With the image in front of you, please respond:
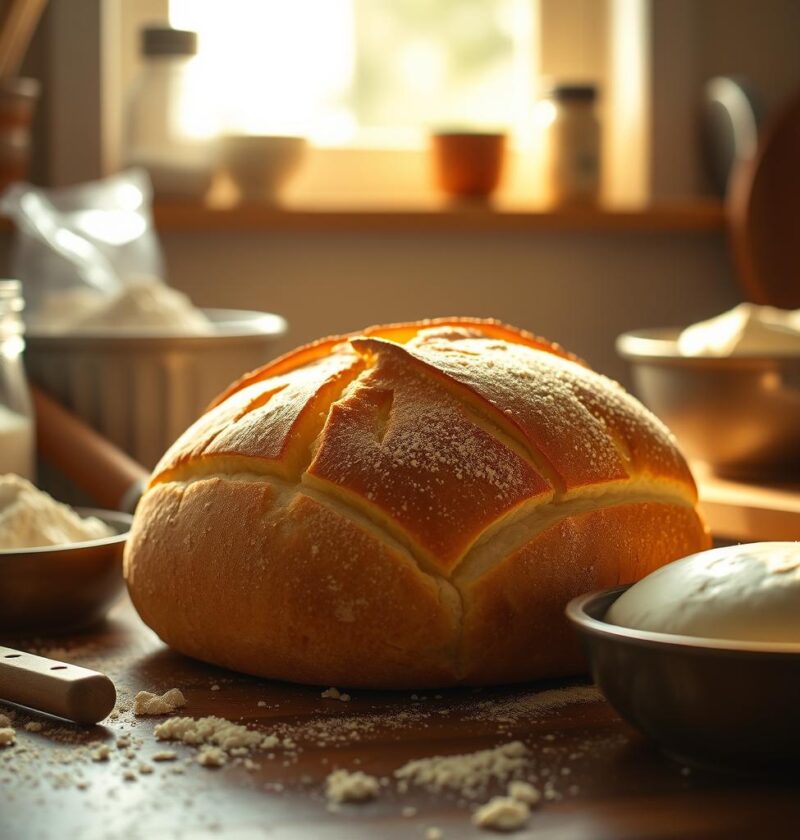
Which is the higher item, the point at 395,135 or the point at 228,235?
the point at 395,135

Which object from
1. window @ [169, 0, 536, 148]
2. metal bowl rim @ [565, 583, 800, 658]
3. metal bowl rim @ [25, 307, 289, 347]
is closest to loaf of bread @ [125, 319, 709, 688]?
metal bowl rim @ [565, 583, 800, 658]

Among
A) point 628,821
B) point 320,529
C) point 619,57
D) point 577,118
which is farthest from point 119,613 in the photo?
point 619,57

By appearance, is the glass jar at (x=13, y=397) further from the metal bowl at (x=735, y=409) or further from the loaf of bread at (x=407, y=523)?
the metal bowl at (x=735, y=409)

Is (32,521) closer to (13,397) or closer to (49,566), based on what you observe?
(49,566)

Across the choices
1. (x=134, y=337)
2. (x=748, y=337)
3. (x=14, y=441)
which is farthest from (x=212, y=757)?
(x=748, y=337)

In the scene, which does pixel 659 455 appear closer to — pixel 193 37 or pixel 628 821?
pixel 628 821

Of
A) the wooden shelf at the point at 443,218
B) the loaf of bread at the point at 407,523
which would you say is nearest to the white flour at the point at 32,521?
the loaf of bread at the point at 407,523

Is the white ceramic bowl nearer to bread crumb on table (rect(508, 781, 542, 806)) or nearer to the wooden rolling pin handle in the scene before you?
the wooden rolling pin handle
